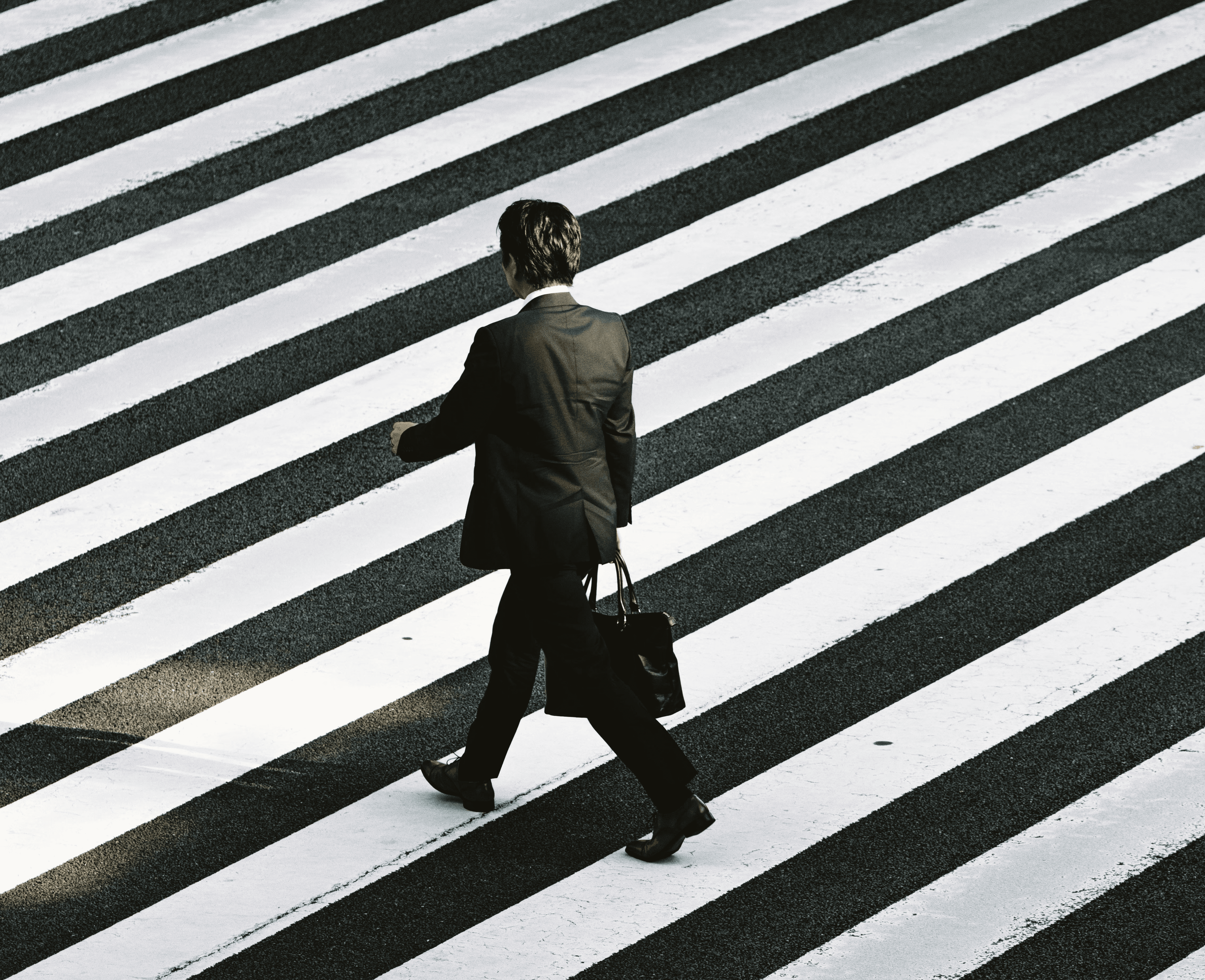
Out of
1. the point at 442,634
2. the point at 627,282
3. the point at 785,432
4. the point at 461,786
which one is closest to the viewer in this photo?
the point at 461,786

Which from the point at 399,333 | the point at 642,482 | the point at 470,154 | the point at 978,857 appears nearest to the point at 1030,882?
the point at 978,857

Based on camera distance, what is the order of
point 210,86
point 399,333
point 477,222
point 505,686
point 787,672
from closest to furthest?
1. point 505,686
2. point 787,672
3. point 399,333
4. point 477,222
5. point 210,86

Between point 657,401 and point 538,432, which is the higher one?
point 538,432

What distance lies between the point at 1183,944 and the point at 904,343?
12.1 feet

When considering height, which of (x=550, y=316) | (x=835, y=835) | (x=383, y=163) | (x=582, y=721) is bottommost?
(x=835, y=835)

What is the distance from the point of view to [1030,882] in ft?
15.0

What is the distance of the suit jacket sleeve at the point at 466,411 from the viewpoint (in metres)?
4.54

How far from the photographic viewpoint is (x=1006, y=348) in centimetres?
749

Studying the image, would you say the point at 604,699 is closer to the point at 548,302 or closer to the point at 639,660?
the point at 639,660

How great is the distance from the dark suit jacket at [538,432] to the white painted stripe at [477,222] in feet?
10.2

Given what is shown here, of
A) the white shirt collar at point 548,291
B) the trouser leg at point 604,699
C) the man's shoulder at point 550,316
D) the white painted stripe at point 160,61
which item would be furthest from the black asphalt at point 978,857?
the white painted stripe at point 160,61

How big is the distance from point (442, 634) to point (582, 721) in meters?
0.67

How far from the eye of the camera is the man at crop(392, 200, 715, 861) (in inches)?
179

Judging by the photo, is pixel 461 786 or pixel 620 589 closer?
pixel 620 589
